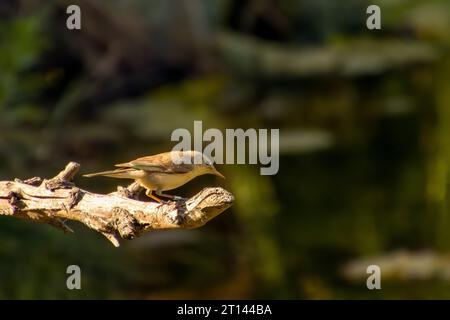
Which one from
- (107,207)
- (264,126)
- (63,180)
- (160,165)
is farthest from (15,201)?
(264,126)

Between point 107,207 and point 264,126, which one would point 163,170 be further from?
point 264,126

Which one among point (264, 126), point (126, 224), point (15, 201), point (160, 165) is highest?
point (264, 126)

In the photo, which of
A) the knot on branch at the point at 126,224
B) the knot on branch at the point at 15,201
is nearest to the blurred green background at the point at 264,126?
the knot on branch at the point at 15,201

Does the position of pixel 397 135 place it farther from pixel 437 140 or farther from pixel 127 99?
pixel 127 99

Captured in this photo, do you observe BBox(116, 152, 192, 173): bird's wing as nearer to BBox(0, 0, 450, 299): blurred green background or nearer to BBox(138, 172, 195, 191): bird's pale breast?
BBox(138, 172, 195, 191): bird's pale breast

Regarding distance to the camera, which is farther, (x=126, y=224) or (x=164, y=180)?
(x=164, y=180)
